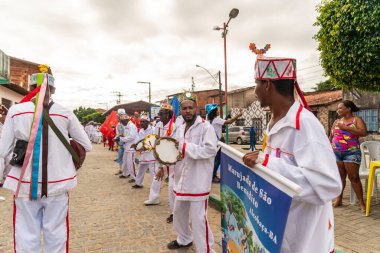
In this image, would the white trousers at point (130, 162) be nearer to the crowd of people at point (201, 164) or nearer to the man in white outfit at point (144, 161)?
the man in white outfit at point (144, 161)

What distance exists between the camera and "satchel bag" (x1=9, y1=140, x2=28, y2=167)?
2738 millimetres

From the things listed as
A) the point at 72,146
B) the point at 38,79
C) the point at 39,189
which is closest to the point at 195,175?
the point at 72,146

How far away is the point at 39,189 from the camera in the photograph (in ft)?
8.95

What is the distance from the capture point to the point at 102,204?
666cm

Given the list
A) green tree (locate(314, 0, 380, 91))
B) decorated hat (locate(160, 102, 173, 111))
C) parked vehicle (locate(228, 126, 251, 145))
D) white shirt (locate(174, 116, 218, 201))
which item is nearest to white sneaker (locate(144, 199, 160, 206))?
decorated hat (locate(160, 102, 173, 111))

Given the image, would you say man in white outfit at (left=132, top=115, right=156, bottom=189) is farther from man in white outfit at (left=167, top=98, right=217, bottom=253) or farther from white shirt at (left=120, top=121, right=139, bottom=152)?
man in white outfit at (left=167, top=98, right=217, bottom=253)

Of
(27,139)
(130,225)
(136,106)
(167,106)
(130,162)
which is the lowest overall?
(130,225)

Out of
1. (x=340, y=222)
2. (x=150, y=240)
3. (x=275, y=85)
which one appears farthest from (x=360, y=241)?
(x=275, y=85)

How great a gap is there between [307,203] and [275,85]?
2.46 feet

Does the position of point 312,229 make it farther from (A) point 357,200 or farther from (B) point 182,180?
(A) point 357,200

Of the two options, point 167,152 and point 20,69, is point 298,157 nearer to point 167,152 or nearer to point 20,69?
point 167,152

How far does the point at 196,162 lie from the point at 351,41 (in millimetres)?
4833

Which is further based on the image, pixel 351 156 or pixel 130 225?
pixel 351 156

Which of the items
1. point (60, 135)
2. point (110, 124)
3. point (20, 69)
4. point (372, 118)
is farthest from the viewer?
point (20, 69)
